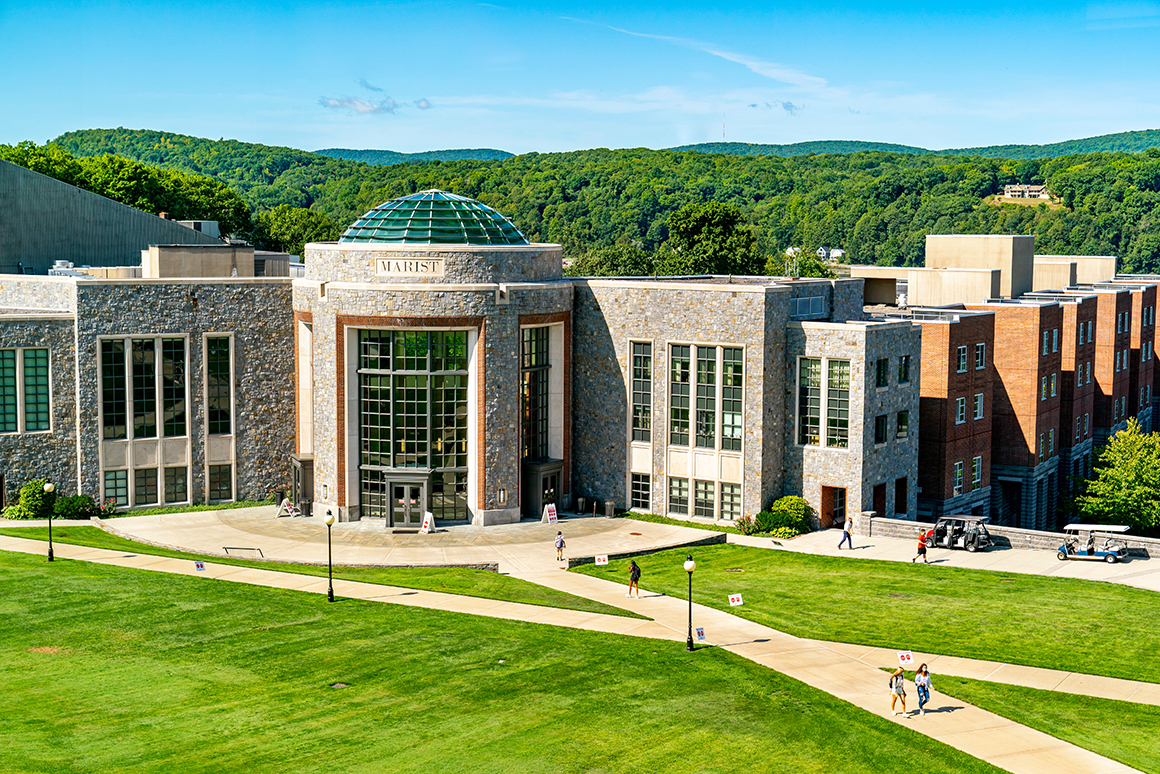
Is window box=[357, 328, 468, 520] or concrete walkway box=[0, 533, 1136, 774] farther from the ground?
window box=[357, 328, 468, 520]

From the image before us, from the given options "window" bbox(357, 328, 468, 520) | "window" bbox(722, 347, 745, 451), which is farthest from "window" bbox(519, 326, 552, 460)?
"window" bbox(722, 347, 745, 451)

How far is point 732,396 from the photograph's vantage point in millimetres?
61344

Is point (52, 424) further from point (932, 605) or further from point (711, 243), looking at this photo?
point (711, 243)

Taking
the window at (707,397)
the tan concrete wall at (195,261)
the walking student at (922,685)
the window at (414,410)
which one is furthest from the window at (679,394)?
the walking student at (922,685)

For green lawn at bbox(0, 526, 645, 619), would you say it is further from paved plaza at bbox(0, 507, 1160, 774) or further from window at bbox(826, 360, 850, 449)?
window at bbox(826, 360, 850, 449)

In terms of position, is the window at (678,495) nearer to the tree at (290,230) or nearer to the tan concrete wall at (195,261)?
the tan concrete wall at (195,261)

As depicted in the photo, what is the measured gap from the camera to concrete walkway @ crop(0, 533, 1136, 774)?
35.0 metres

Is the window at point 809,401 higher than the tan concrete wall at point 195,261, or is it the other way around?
the tan concrete wall at point 195,261

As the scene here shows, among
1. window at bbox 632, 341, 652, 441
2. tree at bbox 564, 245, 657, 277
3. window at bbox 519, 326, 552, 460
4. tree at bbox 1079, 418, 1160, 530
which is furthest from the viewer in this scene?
tree at bbox 564, 245, 657, 277

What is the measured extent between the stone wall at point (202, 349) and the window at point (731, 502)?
21.7 meters

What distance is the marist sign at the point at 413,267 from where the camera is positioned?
196 ft

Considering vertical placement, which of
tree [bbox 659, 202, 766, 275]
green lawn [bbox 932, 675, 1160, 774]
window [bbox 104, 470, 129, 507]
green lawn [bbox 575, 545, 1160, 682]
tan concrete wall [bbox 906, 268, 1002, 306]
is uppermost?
tree [bbox 659, 202, 766, 275]

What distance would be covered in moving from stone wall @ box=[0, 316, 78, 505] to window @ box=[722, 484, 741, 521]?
30.2 metres

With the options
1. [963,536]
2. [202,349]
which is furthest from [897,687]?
[202,349]
